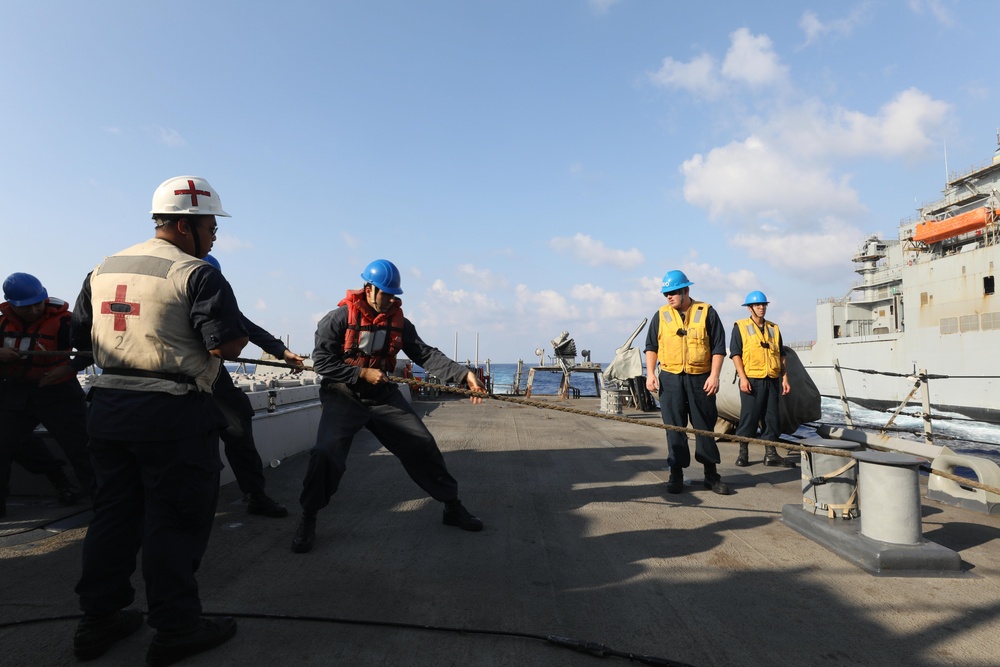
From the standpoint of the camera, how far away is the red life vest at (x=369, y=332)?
11.9 ft

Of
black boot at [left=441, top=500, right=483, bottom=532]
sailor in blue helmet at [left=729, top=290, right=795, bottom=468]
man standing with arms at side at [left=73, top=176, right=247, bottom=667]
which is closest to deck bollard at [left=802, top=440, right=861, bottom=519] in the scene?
black boot at [left=441, top=500, right=483, bottom=532]

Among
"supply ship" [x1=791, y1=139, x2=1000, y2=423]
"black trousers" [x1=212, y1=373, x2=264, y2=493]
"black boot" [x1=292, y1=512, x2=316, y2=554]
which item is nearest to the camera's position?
"black boot" [x1=292, y1=512, x2=316, y2=554]

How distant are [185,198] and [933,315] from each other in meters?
34.1

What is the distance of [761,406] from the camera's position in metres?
A: 6.00

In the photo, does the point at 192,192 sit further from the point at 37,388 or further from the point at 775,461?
the point at 775,461

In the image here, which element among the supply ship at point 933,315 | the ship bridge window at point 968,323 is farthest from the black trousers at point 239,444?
the ship bridge window at point 968,323

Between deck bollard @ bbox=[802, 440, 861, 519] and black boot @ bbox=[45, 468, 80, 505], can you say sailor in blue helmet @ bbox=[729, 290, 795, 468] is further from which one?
black boot @ bbox=[45, 468, 80, 505]

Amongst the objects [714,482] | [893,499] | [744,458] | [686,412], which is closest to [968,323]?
[744,458]

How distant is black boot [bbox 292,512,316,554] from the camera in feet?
10.5

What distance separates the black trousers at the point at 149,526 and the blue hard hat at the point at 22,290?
287 centimetres

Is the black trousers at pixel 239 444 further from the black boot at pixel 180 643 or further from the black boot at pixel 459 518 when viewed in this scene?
the black boot at pixel 180 643

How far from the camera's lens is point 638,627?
225 cm

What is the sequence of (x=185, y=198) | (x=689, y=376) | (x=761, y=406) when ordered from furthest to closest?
(x=761, y=406)
(x=689, y=376)
(x=185, y=198)

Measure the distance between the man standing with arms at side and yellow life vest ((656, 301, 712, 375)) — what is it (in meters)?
3.71
